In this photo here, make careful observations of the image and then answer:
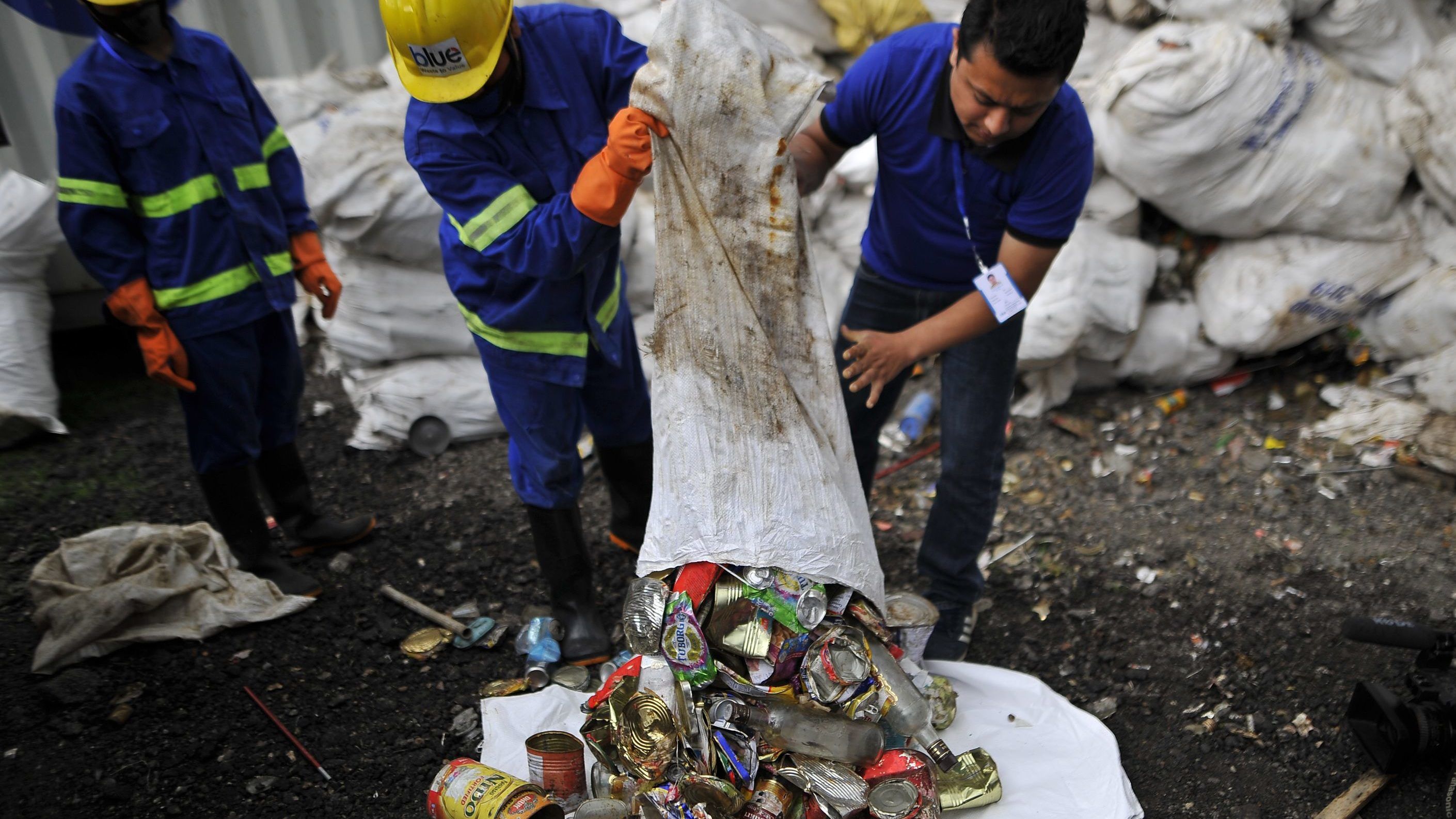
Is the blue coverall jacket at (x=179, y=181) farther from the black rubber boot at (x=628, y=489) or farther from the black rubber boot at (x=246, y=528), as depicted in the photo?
the black rubber boot at (x=628, y=489)

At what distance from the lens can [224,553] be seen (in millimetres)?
2746

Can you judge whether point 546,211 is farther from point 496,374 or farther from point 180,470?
point 180,470

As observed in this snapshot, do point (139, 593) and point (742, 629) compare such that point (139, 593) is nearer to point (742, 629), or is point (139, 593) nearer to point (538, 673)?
point (538, 673)

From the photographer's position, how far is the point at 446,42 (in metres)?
1.84

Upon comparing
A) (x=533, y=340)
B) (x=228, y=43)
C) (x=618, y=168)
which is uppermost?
(x=228, y=43)

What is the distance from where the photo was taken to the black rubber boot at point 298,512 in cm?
292

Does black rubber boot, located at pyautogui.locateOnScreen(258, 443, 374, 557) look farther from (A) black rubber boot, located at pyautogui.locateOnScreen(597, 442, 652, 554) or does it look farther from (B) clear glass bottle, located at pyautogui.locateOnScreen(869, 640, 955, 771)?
(B) clear glass bottle, located at pyautogui.locateOnScreen(869, 640, 955, 771)

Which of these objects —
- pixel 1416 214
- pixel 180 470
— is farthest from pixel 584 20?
pixel 1416 214

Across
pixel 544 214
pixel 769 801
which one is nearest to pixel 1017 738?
pixel 769 801

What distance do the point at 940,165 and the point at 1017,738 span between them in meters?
1.38

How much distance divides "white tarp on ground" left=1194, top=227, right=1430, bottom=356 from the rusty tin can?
291 cm

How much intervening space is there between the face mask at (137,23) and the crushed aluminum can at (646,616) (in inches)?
75.3

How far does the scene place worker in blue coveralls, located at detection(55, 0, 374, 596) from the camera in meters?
2.31

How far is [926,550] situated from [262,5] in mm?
3779
